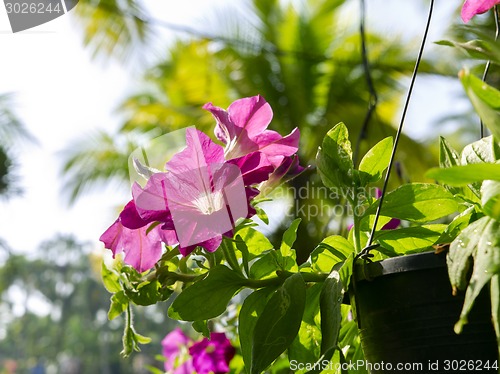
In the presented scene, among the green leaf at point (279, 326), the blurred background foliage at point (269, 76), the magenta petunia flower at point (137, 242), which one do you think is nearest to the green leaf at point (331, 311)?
the green leaf at point (279, 326)

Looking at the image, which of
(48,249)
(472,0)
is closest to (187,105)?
(472,0)

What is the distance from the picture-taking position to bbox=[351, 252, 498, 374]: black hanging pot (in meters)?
0.35

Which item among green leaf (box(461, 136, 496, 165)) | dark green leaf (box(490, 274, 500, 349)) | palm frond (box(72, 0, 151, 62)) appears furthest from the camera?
palm frond (box(72, 0, 151, 62))

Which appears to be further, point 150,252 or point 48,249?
point 48,249

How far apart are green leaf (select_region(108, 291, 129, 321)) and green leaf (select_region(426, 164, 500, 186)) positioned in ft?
0.90

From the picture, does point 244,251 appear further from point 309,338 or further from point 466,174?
point 466,174

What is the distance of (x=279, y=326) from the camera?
0.37m

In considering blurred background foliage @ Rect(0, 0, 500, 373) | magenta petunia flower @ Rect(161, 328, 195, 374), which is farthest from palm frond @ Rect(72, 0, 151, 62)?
magenta petunia flower @ Rect(161, 328, 195, 374)

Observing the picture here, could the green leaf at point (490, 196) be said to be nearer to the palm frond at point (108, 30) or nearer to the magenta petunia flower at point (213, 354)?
the magenta petunia flower at point (213, 354)

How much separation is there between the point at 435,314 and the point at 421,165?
5.77 meters

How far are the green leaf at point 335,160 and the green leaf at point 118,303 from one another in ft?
0.57

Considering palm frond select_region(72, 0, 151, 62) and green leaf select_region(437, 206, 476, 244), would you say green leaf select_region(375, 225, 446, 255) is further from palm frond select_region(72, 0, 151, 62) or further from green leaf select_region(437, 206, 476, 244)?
palm frond select_region(72, 0, 151, 62)

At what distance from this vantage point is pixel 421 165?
19.5 ft

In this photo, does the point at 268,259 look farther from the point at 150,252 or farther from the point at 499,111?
the point at 499,111
